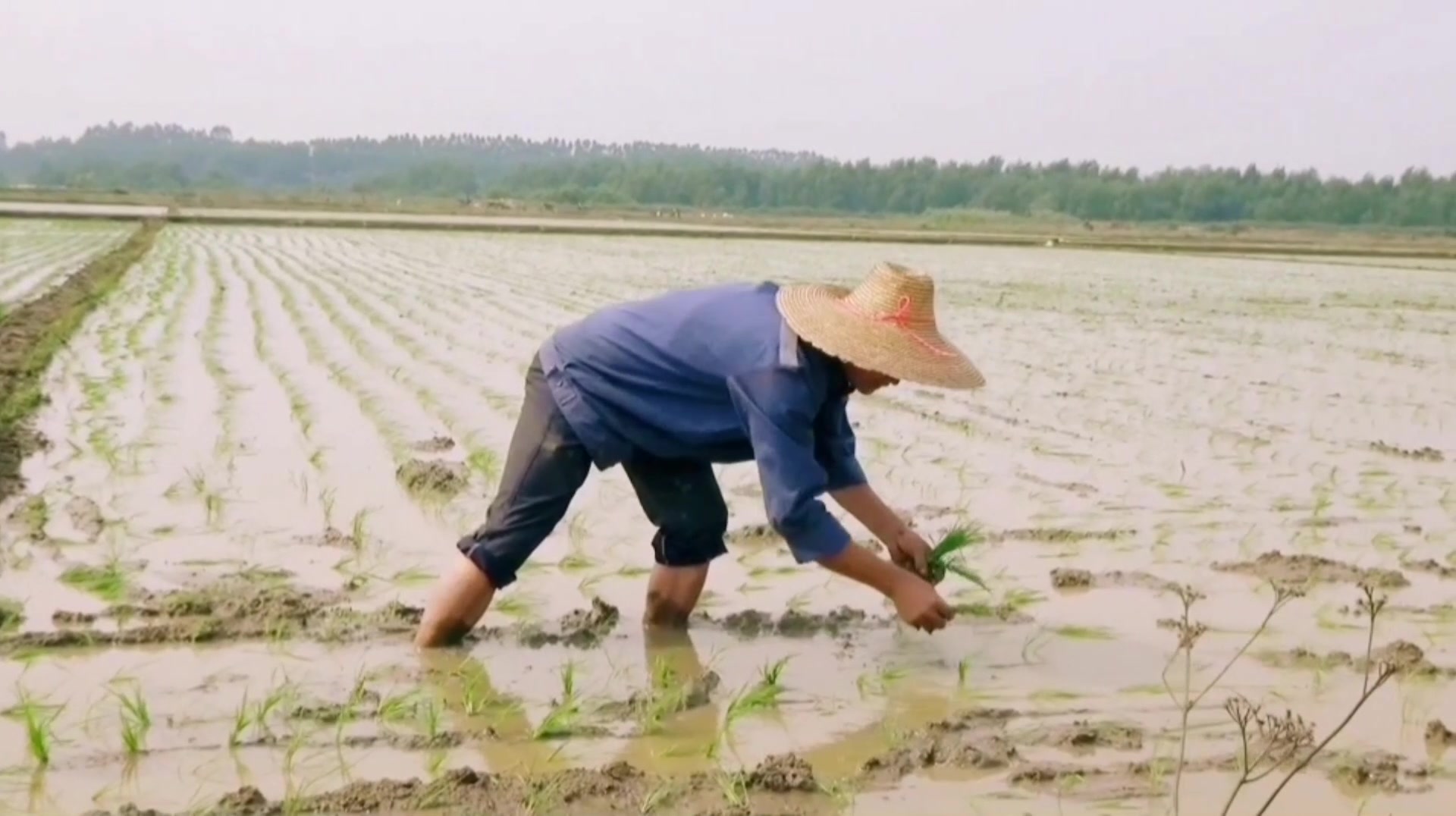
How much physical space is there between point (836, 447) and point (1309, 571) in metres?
1.73

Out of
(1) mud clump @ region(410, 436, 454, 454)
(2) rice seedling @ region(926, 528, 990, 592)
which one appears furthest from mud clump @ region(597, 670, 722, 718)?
(1) mud clump @ region(410, 436, 454, 454)

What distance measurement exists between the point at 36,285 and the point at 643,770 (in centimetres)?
1126

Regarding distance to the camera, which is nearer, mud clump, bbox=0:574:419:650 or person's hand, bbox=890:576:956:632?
person's hand, bbox=890:576:956:632

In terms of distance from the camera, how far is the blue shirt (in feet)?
10.1

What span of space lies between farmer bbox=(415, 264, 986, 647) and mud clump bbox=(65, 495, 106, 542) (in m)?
1.43

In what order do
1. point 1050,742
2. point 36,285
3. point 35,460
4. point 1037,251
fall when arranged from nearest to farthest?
point 1050,742, point 35,460, point 36,285, point 1037,251

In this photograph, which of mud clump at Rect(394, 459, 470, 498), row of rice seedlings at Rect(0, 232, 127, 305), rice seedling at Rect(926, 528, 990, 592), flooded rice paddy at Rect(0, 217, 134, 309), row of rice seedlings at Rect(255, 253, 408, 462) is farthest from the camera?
flooded rice paddy at Rect(0, 217, 134, 309)

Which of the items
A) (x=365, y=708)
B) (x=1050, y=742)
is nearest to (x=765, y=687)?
(x=1050, y=742)

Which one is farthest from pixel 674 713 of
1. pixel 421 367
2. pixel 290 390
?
pixel 421 367

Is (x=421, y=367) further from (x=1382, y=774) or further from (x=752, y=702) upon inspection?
(x=1382, y=774)

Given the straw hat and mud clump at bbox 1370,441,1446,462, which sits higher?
the straw hat

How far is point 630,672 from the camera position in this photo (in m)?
3.43

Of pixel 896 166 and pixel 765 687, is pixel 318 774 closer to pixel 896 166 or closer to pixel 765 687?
pixel 765 687

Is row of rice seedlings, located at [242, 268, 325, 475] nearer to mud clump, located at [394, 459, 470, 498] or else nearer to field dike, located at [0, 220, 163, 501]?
mud clump, located at [394, 459, 470, 498]
